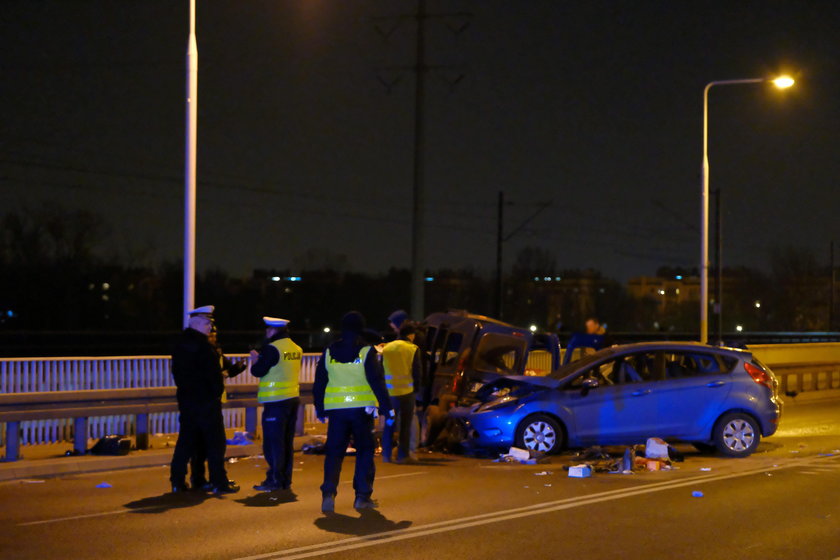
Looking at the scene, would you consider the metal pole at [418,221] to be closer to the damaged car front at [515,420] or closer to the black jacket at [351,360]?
the damaged car front at [515,420]

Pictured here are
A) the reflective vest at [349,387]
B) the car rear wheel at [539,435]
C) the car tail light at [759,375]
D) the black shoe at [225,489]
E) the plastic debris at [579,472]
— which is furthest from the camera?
the car tail light at [759,375]

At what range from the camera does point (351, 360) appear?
9516 millimetres

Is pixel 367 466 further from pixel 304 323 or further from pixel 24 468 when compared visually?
pixel 304 323

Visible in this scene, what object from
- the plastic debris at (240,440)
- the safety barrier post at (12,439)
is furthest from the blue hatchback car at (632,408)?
the safety barrier post at (12,439)

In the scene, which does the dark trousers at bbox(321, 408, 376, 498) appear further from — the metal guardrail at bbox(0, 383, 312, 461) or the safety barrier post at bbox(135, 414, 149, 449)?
the safety barrier post at bbox(135, 414, 149, 449)

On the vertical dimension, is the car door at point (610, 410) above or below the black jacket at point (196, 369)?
below

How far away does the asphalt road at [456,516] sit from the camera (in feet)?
26.3

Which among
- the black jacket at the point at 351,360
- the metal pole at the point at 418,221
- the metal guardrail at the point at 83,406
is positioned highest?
the metal pole at the point at 418,221

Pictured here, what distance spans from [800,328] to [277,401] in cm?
8320

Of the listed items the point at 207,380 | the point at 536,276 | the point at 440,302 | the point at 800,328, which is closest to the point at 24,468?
the point at 207,380

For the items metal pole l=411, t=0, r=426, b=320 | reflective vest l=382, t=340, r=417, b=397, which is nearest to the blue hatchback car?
reflective vest l=382, t=340, r=417, b=397

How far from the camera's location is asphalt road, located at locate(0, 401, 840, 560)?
802 cm

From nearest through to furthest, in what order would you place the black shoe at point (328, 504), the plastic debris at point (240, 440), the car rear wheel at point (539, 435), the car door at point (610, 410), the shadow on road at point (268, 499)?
the black shoe at point (328, 504)
the shadow on road at point (268, 499)
the car rear wheel at point (539, 435)
the car door at point (610, 410)
the plastic debris at point (240, 440)

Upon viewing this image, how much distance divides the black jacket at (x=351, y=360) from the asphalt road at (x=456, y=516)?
1010 millimetres
